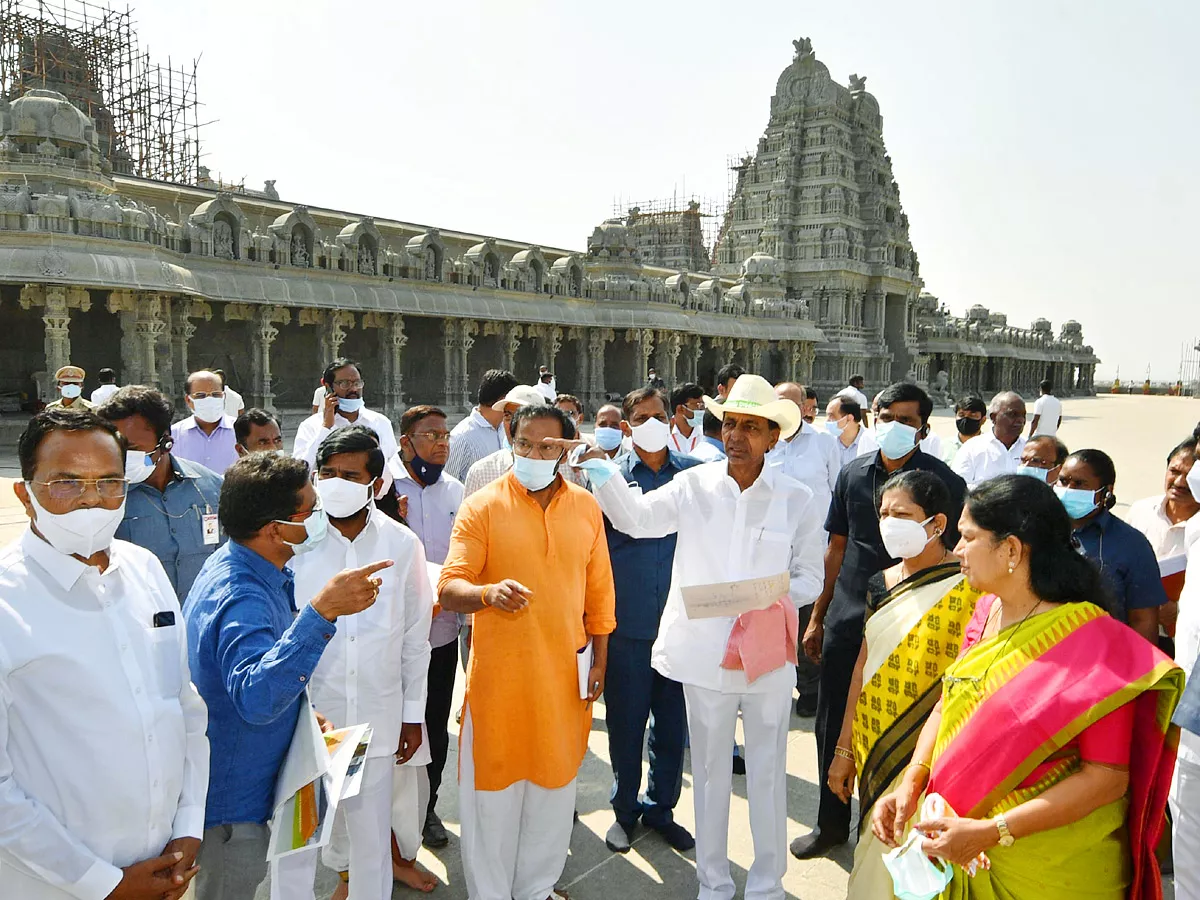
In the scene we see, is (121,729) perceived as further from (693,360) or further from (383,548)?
(693,360)

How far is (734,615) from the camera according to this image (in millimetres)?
3617

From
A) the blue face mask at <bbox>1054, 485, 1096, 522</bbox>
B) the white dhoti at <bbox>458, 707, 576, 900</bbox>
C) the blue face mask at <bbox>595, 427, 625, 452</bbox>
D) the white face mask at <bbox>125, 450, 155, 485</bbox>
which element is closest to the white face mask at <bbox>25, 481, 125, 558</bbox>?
the white dhoti at <bbox>458, 707, 576, 900</bbox>

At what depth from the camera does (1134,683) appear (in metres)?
2.17

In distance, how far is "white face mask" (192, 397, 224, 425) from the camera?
20.6 feet

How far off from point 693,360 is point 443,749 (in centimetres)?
2893

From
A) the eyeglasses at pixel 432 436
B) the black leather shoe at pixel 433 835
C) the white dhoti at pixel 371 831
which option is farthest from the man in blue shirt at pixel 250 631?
the eyeglasses at pixel 432 436

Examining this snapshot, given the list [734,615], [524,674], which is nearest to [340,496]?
[524,674]

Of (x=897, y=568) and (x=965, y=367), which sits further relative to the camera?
→ (x=965, y=367)

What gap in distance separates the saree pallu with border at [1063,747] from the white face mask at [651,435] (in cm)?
242

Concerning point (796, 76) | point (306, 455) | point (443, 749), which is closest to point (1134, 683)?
point (443, 749)

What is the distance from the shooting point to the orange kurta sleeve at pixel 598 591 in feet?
11.8

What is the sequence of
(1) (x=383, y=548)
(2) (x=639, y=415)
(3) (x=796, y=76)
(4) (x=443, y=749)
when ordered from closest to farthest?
(1) (x=383, y=548)
(4) (x=443, y=749)
(2) (x=639, y=415)
(3) (x=796, y=76)

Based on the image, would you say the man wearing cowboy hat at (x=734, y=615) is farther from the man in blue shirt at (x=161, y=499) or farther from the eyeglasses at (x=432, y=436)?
the man in blue shirt at (x=161, y=499)

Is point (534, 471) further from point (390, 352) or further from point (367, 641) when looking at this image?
point (390, 352)
